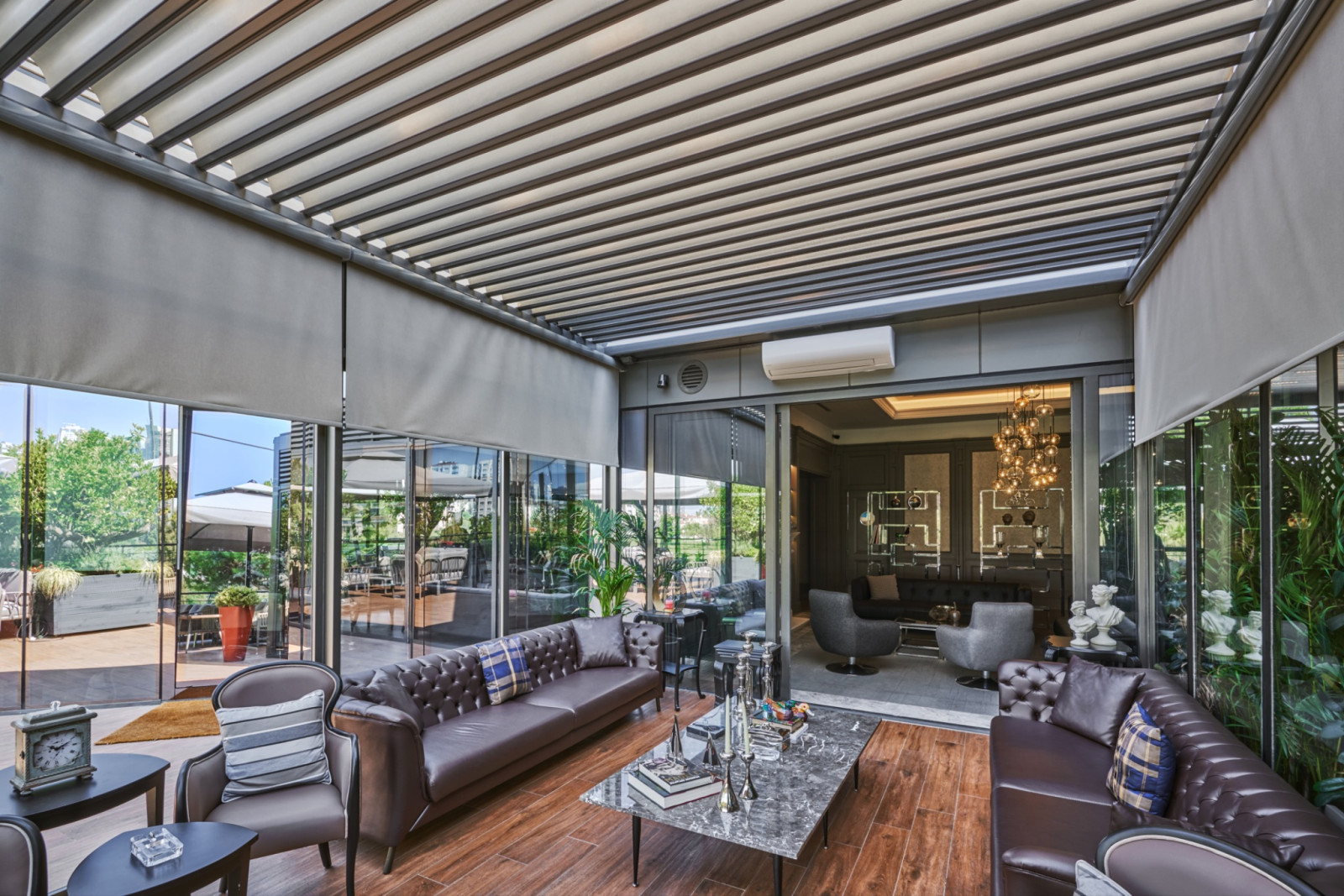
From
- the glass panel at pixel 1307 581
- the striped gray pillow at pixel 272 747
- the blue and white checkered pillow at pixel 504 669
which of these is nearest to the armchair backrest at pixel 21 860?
the striped gray pillow at pixel 272 747

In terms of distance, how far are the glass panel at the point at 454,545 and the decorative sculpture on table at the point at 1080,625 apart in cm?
411

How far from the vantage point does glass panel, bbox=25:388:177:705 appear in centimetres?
417

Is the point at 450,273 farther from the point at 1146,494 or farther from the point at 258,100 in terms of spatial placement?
the point at 1146,494

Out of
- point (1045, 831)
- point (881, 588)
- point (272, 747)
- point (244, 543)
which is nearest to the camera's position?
point (1045, 831)

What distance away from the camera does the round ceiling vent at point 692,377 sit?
609 cm

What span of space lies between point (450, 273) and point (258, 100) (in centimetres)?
182

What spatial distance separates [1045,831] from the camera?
2406 millimetres

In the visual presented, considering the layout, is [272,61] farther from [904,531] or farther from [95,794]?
[904,531]

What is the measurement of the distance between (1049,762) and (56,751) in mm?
3927

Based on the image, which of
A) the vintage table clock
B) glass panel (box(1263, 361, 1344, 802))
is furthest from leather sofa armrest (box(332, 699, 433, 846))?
glass panel (box(1263, 361, 1344, 802))

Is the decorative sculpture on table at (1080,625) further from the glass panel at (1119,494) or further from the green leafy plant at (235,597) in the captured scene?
the green leafy plant at (235,597)

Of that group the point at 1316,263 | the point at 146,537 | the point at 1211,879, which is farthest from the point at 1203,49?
the point at 146,537

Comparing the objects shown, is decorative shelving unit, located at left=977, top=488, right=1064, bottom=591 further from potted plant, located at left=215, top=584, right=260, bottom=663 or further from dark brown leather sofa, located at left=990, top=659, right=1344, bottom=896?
potted plant, located at left=215, top=584, right=260, bottom=663

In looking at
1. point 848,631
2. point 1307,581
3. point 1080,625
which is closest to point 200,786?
point 1307,581
